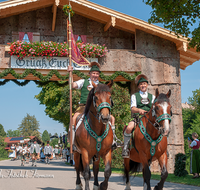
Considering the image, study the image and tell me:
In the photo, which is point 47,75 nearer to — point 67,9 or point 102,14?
point 102,14

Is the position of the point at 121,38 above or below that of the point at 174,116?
above

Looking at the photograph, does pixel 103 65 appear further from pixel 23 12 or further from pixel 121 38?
pixel 23 12

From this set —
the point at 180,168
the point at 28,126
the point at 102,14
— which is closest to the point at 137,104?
the point at 180,168

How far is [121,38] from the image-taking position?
1750cm

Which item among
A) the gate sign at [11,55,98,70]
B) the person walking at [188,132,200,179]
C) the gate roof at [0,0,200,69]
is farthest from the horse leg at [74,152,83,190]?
the gate roof at [0,0,200,69]

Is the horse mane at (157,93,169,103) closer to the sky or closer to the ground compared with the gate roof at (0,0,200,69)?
closer to the ground

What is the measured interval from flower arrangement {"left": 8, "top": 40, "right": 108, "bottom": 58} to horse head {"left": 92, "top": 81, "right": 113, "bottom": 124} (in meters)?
9.16

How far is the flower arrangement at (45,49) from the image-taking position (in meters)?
15.2

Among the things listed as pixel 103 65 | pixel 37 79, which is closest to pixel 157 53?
pixel 103 65

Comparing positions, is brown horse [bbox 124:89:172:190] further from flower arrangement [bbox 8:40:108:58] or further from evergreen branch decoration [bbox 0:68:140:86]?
flower arrangement [bbox 8:40:108:58]

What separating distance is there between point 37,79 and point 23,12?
154 inches

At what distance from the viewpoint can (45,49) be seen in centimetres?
1545

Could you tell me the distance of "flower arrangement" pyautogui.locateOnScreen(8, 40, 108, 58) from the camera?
15242 mm

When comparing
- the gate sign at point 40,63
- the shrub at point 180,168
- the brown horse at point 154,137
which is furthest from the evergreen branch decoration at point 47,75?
the brown horse at point 154,137
